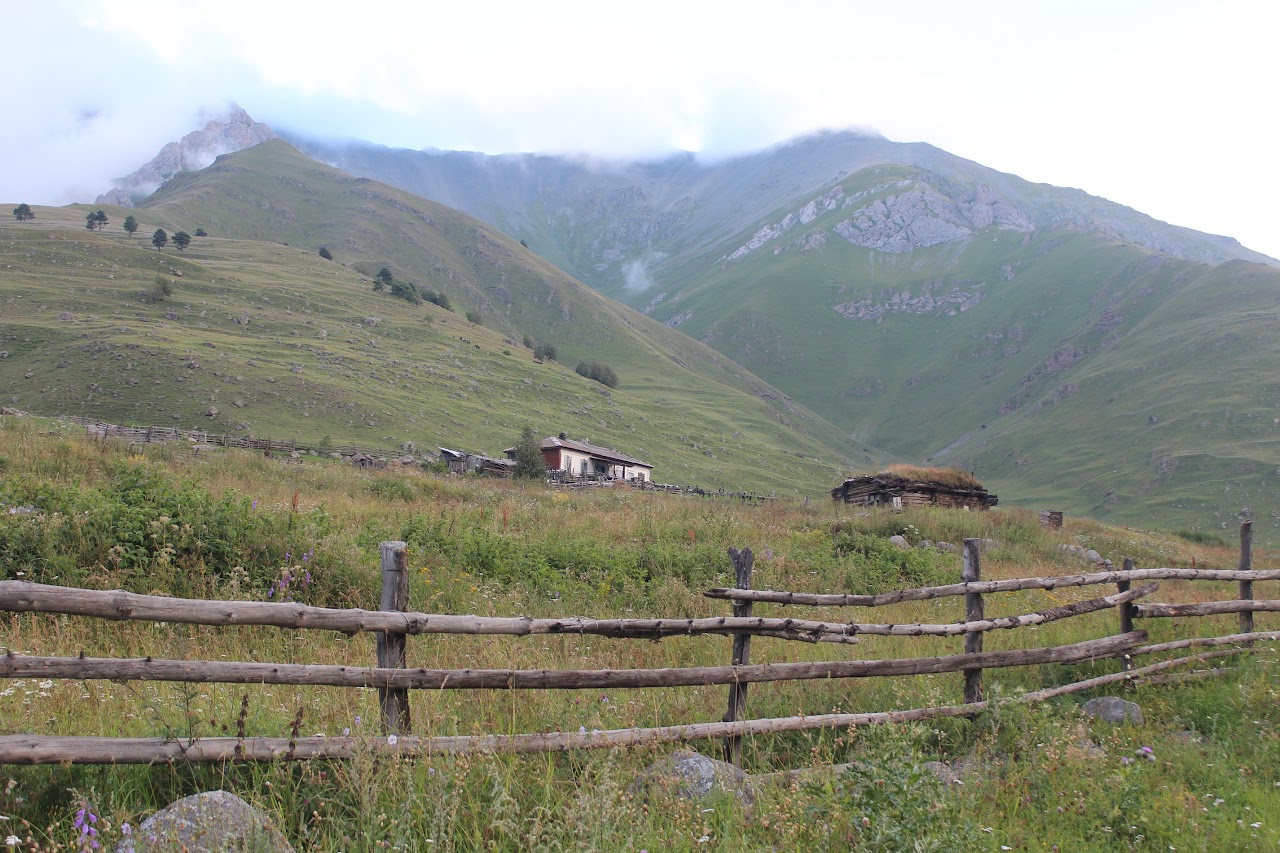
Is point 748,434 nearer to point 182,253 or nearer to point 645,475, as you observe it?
point 645,475

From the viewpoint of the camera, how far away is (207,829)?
382 centimetres

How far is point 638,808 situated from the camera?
4668 mm

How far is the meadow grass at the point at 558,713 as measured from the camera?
4316mm

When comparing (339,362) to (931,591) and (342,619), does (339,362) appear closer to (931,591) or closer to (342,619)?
(931,591)

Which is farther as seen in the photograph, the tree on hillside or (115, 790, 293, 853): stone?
the tree on hillside

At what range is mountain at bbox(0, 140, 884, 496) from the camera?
58.7 meters

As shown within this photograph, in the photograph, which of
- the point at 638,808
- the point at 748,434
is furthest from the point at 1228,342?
the point at 638,808

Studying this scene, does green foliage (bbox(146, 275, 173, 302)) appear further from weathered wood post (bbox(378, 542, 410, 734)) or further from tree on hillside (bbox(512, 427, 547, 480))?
weathered wood post (bbox(378, 542, 410, 734))

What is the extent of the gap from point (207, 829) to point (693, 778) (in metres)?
2.96

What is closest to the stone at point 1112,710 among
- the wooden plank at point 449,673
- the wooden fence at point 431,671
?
the wooden fence at point 431,671

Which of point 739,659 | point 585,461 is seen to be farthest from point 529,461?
point 739,659

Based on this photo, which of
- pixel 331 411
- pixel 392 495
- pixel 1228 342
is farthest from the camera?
pixel 1228 342

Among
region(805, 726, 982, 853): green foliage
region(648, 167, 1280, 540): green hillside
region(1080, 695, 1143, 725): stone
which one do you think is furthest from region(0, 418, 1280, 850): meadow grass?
region(648, 167, 1280, 540): green hillside

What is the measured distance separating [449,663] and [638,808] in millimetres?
3282
